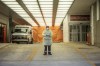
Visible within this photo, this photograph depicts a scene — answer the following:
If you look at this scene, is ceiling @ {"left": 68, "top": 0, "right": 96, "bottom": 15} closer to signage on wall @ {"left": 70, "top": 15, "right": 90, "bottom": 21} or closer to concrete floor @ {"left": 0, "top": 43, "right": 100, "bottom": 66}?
signage on wall @ {"left": 70, "top": 15, "right": 90, "bottom": 21}

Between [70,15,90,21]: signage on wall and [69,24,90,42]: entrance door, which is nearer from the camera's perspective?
[70,15,90,21]: signage on wall

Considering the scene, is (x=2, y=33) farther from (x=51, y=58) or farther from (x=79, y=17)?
(x=51, y=58)

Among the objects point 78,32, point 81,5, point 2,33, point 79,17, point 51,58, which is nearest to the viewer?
point 51,58

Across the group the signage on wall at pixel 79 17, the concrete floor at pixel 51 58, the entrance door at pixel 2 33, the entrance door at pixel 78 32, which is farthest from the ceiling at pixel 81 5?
the entrance door at pixel 2 33

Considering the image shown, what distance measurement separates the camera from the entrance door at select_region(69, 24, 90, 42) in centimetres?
4717

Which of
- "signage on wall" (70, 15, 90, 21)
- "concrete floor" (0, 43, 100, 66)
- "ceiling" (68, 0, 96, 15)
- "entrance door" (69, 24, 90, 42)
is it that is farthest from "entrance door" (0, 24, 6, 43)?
"concrete floor" (0, 43, 100, 66)

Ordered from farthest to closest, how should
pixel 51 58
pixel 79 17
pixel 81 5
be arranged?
pixel 79 17 < pixel 81 5 < pixel 51 58

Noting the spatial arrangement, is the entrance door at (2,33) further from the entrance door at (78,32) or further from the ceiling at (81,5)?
the ceiling at (81,5)

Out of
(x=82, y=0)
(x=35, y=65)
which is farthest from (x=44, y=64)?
(x=82, y=0)

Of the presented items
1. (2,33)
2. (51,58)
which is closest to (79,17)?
(2,33)

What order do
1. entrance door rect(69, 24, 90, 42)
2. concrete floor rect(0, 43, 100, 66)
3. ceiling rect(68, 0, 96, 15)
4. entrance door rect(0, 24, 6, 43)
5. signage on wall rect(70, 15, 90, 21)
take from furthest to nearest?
1. entrance door rect(69, 24, 90, 42)
2. signage on wall rect(70, 15, 90, 21)
3. entrance door rect(0, 24, 6, 43)
4. ceiling rect(68, 0, 96, 15)
5. concrete floor rect(0, 43, 100, 66)

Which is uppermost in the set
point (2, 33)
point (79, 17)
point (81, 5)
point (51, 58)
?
point (81, 5)

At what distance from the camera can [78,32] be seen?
47844 mm

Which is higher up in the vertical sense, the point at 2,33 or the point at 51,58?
the point at 2,33
